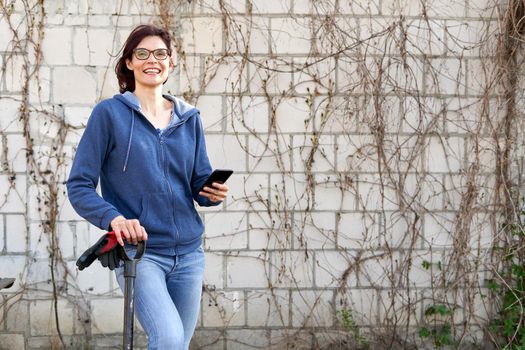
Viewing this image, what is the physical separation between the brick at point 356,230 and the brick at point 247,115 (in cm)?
73

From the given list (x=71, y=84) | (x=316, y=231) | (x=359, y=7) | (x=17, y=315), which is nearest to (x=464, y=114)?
(x=359, y=7)

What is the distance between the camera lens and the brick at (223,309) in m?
5.10

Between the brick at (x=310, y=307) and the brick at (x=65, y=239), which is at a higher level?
the brick at (x=65, y=239)

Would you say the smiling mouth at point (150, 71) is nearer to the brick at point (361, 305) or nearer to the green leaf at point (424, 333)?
the brick at point (361, 305)

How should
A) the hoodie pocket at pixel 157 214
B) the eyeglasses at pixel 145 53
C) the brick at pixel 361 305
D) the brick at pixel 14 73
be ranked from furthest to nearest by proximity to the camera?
the brick at pixel 361 305, the brick at pixel 14 73, the eyeglasses at pixel 145 53, the hoodie pocket at pixel 157 214

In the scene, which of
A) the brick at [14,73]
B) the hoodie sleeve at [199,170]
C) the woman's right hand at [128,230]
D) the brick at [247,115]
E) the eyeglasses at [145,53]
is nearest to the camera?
the woman's right hand at [128,230]

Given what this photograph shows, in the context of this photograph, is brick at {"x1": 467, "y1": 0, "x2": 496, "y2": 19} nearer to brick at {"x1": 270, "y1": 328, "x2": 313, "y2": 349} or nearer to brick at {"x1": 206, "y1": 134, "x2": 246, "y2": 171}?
brick at {"x1": 206, "y1": 134, "x2": 246, "y2": 171}

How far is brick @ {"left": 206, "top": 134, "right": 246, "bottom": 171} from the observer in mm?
5059

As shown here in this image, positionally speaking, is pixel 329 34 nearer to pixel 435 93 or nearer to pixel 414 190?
pixel 435 93

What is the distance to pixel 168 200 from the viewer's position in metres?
3.27

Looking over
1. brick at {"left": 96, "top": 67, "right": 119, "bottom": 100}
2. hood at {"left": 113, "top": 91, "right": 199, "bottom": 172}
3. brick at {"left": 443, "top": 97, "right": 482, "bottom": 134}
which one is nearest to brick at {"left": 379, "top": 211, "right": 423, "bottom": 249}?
brick at {"left": 443, "top": 97, "right": 482, "bottom": 134}

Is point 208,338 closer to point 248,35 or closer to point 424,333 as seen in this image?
point 424,333

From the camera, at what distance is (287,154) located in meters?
5.09

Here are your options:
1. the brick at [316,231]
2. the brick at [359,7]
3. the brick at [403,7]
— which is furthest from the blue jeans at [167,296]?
the brick at [403,7]
